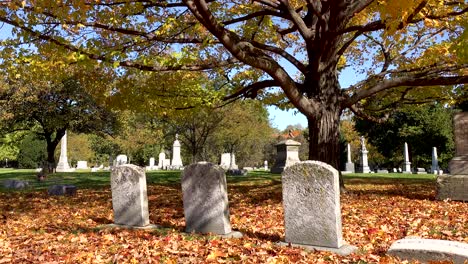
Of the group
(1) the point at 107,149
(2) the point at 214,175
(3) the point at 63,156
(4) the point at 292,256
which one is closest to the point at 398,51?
(2) the point at 214,175

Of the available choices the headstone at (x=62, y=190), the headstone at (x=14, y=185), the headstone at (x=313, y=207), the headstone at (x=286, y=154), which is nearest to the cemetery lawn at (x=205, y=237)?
the headstone at (x=313, y=207)

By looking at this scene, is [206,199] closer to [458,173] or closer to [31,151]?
[458,173]

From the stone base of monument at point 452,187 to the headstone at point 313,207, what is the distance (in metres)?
5.78

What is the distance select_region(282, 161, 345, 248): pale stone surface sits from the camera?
18.6 feet

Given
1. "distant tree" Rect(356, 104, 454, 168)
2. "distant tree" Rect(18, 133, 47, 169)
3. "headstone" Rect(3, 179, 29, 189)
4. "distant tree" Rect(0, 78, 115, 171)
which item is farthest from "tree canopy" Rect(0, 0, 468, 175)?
"distant tree" Rect(18, 133, 47, 169)

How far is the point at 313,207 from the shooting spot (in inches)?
229

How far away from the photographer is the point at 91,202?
1120 cm

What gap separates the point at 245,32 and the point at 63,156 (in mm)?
27759

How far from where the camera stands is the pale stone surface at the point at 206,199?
22.3 ft

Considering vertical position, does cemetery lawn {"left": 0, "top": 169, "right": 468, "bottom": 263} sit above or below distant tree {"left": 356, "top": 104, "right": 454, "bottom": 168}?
below

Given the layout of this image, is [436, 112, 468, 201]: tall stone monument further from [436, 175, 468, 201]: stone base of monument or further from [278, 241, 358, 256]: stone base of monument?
[278, 241, 358, 256]: stone base of monument

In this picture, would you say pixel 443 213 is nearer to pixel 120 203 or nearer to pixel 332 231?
pixel 332 231

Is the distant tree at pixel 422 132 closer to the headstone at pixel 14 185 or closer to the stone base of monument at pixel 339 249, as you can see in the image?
the headstone at pixel 14 185

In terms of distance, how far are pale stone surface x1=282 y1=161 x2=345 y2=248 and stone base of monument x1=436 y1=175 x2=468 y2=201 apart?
18.9ft
